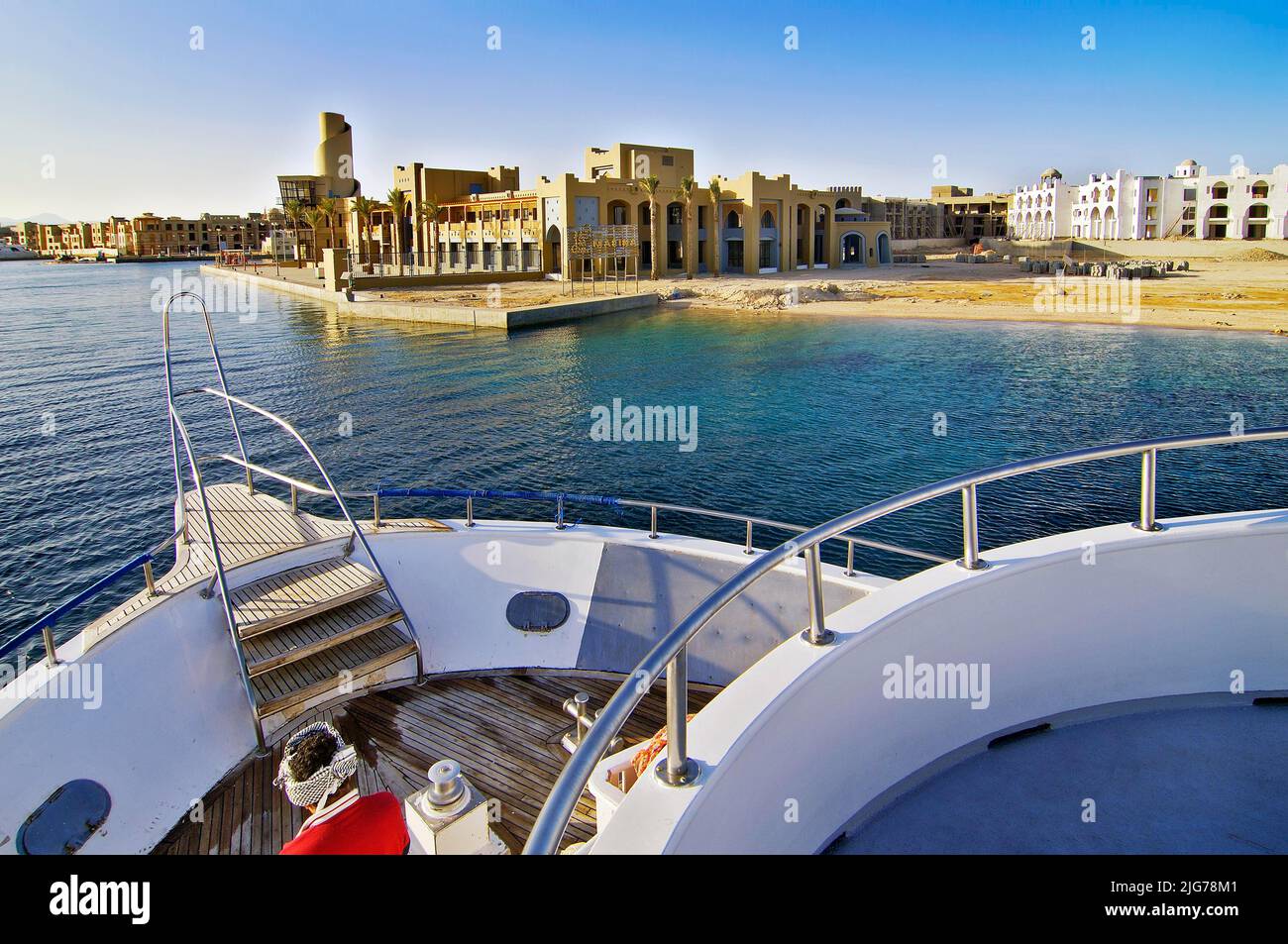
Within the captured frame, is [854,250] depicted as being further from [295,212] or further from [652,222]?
[295,212]

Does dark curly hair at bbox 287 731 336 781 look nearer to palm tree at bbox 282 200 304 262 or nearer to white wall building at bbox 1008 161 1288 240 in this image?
palm tree at bbox 282 200 304 262

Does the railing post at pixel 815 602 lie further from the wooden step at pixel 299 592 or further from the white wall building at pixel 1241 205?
the white wall building at pixel 1241 205

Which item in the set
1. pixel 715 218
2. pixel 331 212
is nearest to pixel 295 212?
pixel 331 212

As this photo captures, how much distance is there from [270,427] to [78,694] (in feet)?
71.9

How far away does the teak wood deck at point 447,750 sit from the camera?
587 cm

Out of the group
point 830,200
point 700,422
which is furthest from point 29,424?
point 830,200

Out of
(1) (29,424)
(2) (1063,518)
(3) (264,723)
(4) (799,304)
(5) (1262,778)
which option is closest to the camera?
(5) (1262,778)

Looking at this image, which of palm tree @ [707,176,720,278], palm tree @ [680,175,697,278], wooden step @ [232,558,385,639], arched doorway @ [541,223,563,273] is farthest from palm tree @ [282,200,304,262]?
wooden step @ [232,558,385,639]

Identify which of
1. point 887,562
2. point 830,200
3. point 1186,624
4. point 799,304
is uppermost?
point 830,200

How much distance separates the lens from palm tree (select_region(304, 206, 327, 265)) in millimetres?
92562

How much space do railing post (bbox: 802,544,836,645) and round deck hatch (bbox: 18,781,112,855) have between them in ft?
17.6

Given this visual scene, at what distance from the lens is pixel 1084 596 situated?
382cm

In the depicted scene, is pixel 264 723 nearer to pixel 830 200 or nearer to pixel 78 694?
pixel 78 694

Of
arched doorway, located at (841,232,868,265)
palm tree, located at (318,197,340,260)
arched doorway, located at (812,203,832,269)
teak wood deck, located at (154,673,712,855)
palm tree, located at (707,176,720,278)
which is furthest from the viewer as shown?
palm tree, located at (318,197,340,260)
